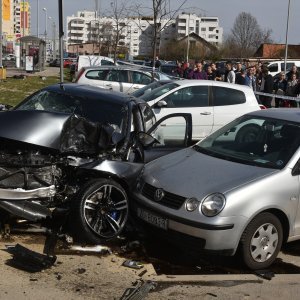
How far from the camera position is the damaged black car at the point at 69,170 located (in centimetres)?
532

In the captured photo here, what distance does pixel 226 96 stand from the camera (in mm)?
11883

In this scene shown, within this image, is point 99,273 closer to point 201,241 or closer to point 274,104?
point 201,241

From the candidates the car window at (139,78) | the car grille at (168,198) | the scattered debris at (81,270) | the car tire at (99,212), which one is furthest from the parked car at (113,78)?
the scattered debris at (81,270)

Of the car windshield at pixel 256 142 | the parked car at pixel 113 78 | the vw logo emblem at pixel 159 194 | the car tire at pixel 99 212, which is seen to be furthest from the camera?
the parked car at pixel 113 78

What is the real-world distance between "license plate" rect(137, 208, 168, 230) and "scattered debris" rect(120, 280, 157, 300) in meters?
0.78

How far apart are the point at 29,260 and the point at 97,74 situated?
12613 mm

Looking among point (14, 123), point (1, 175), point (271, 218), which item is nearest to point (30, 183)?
point (1, 175)

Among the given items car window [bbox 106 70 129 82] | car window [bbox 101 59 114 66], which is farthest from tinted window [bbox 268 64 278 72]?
car window [bbox 106 70 129 82]

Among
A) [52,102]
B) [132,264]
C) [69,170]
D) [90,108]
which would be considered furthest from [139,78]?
[132,264]

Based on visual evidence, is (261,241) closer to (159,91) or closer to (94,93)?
(94,93)

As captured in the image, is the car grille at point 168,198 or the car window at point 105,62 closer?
the car grille at point 168,198

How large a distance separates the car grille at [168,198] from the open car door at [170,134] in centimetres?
119

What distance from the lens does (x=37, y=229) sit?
573 centimetres

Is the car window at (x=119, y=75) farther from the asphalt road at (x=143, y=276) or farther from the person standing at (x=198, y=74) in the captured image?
the asphalt road at (x=143, y=276)
